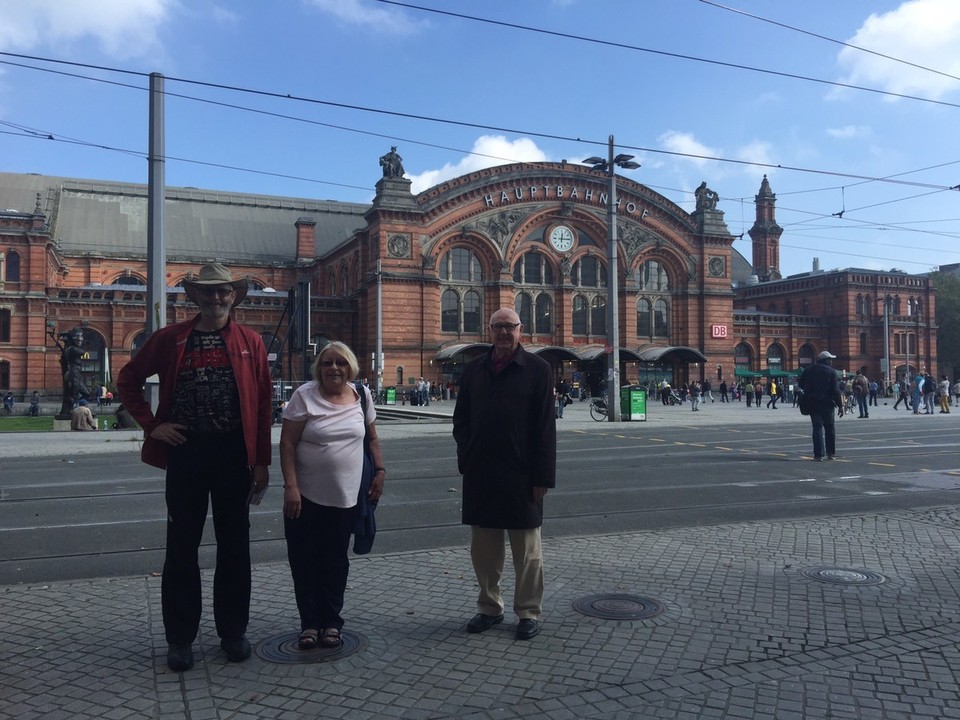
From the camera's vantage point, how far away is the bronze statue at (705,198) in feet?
183

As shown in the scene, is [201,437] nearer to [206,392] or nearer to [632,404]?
[206,392]

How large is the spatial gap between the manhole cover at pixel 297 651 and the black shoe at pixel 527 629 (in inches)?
35.5

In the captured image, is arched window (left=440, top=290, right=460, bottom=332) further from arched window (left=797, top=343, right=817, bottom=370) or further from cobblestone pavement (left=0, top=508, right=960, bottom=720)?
cobblestone pavement (left=0, top=508, right=960, bottom=720)

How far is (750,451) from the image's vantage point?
1630 cm

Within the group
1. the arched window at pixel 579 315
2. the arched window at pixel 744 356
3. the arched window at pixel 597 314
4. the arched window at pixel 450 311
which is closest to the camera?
the arched window at pixel 450 311

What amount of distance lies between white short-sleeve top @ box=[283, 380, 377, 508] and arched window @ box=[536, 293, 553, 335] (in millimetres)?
47796

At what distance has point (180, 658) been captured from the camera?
4242 millimetres

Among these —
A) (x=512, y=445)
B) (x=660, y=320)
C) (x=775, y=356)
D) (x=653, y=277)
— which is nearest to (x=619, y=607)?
(x=512, y=445)

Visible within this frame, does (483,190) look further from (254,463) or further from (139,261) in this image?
(254,463)

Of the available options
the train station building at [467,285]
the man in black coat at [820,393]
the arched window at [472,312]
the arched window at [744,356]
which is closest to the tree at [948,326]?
the train station building at [467,285]

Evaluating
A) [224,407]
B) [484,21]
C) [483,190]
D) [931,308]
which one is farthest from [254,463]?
[931,308]

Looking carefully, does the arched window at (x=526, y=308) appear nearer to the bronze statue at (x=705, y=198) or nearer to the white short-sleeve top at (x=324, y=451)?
the bronze statue at (x=705, y=198)

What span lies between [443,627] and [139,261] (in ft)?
201

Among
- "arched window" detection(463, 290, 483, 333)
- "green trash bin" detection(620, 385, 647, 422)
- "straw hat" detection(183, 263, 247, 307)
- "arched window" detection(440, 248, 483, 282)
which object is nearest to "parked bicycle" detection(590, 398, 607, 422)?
"green trash bin" detection(620, 385, 647, 422)
